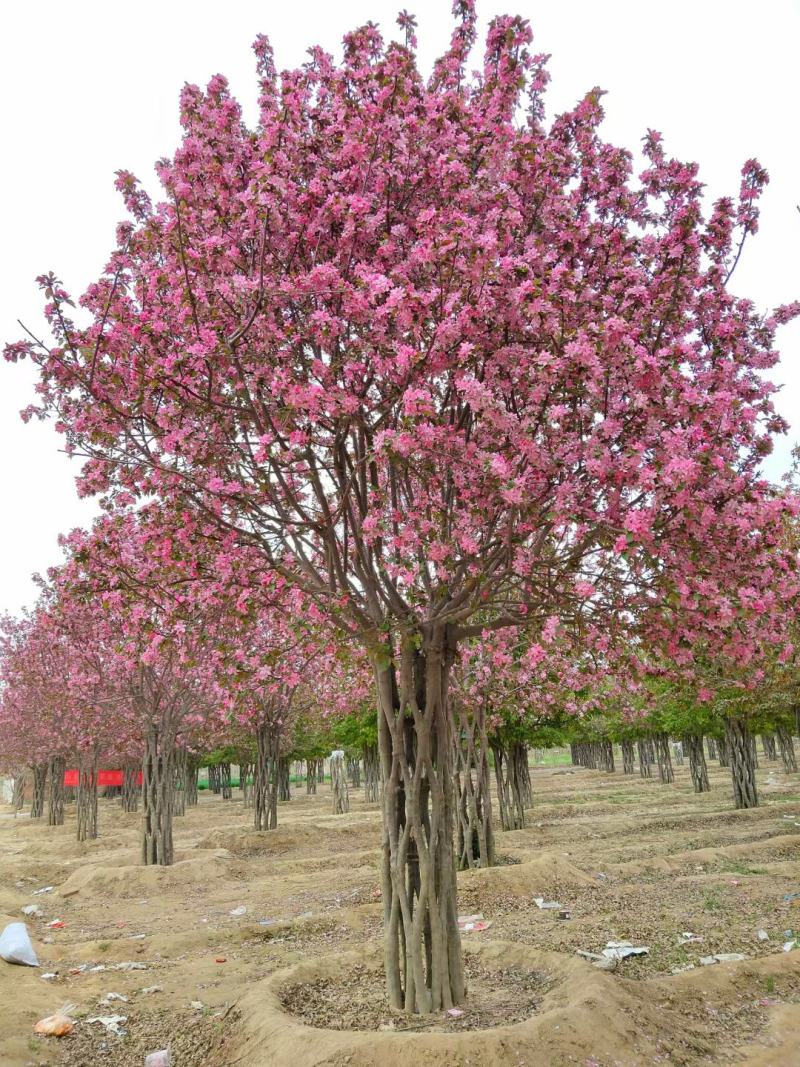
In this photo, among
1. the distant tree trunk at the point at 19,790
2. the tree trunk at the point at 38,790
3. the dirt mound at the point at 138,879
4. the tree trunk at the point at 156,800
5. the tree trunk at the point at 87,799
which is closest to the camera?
the dirt mound at the point at 138,879

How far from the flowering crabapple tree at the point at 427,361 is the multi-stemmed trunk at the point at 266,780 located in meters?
20.7

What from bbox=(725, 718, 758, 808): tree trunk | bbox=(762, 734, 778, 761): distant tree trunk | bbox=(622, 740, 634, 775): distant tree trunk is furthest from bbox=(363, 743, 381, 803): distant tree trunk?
bbox=(762, 734, 778, 761): distant tree trunk

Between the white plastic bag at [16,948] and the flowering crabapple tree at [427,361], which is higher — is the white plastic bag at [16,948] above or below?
below

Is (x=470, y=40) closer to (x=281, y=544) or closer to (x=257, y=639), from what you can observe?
(x=281, y=544)

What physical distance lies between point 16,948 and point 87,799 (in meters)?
19.6

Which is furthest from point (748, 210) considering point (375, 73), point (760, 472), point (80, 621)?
point (80, 621)

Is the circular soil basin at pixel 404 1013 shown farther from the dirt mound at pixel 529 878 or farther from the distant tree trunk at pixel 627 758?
the distant tree trunk at pixel 627 758

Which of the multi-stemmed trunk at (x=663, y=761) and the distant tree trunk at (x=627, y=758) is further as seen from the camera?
the distant tree trunk at (x=627, y=758)

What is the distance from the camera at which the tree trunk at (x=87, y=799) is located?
90.0 feet

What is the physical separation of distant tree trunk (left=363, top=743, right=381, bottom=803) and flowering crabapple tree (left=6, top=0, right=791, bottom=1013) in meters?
33.0

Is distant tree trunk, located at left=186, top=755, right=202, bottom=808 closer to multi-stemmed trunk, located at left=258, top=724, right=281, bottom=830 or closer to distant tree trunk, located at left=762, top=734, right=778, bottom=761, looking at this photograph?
multi-stemmed trunk, located at left=258, top=724, right=281, bottom=830

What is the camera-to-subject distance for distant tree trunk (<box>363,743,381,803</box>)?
133 feet

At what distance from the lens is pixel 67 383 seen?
21.5 ft

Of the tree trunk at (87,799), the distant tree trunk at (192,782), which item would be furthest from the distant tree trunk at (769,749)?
the tree trunk at (87,799)
